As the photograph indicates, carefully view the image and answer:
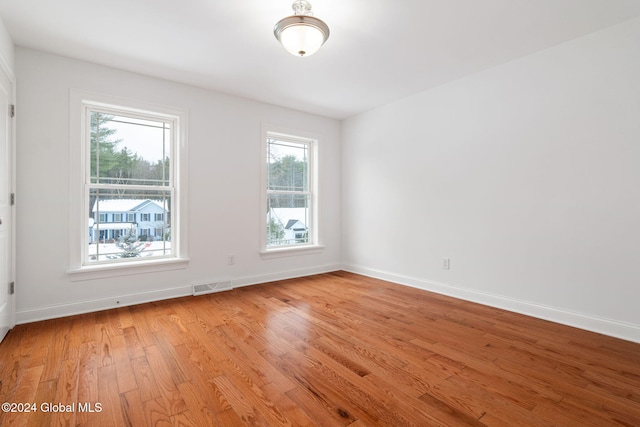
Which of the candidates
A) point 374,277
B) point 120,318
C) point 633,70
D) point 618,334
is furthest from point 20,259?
point 633,70

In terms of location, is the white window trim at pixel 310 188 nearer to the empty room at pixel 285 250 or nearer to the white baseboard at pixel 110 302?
the empty room at pixel 285 250

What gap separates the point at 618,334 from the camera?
99.7 inches

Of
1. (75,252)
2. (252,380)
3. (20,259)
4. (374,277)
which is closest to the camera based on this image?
(252,380)

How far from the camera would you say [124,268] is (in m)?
3.28

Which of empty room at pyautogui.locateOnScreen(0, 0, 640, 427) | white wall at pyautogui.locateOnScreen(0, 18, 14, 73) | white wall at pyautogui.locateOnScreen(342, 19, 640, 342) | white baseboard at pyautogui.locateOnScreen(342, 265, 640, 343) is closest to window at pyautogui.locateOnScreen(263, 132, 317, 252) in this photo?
empty room at pyautogui.locateOnScreen(0, 0, 640, 427)

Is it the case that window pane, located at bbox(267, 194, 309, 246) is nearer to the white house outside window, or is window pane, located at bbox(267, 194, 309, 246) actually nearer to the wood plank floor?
the white house outside window

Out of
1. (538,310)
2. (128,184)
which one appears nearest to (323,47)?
(128,184)

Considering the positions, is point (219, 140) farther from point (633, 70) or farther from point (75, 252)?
point (633, 70)

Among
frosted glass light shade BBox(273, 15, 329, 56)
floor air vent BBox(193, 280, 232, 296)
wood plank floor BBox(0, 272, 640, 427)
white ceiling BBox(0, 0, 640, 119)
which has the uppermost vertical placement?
white ceiling BBox(0, 0, 640, 119)

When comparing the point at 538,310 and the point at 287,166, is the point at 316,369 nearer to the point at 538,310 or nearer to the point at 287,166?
the point at 538,310

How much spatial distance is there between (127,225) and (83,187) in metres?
0.56

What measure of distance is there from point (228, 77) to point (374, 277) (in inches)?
130

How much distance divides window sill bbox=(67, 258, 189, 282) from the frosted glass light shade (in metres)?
2.63

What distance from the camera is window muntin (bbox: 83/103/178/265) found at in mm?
3244
